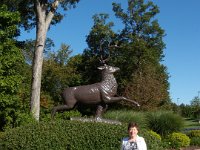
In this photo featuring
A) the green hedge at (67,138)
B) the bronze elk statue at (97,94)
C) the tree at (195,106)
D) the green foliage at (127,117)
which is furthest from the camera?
the tree at (195,106)

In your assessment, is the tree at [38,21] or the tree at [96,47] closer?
the tree at [38,21]

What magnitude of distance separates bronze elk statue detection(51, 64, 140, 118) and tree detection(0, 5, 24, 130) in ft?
10.5

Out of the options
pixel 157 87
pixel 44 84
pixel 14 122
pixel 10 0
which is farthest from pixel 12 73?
pixel 44 84

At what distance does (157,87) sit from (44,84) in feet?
50.5

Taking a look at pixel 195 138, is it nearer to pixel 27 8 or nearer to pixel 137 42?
pixel 27 8

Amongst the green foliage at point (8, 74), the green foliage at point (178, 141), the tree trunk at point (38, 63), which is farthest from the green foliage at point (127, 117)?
the green foliage at point (8, 74)

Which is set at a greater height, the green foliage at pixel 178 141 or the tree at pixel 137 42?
the tree at pixel 137 42

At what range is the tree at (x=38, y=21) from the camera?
70.6 feet

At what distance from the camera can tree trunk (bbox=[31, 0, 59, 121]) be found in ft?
70.2

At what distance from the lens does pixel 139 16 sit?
50.3 m

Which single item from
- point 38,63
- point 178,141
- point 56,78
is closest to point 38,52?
point 38,63

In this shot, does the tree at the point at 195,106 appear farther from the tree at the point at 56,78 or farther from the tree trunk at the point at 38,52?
the tree trunk at the point at 38,52

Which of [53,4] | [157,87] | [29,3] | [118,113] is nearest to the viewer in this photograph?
[118,113]

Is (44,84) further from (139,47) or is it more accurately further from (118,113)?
(118,113)
